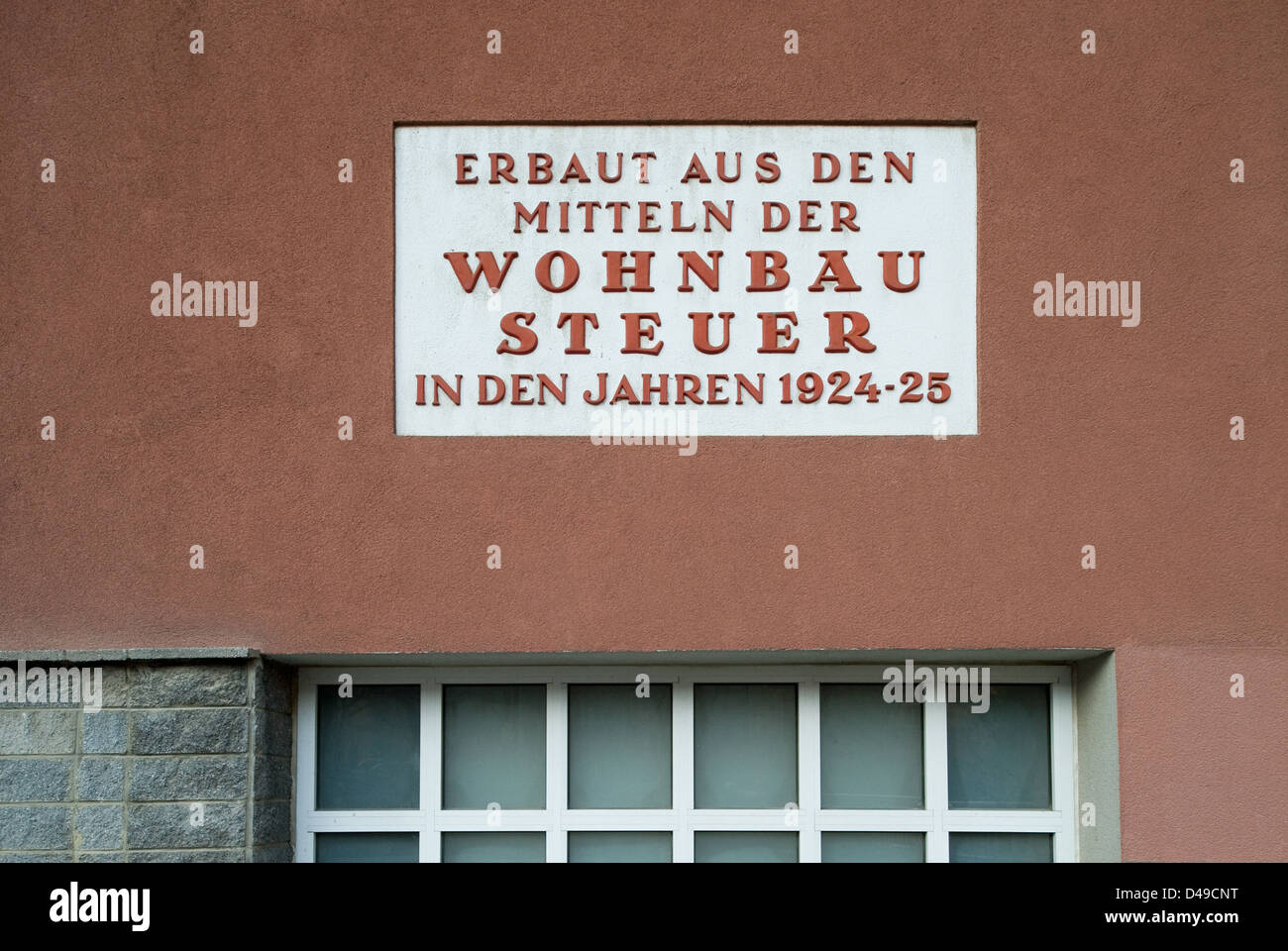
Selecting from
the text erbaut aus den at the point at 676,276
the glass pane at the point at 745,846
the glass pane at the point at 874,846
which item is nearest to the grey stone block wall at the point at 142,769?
the text erbaut aus den at the point at 676,276

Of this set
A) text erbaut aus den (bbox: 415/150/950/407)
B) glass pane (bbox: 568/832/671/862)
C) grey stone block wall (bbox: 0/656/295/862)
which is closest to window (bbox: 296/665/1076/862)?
glass pane (bbox: 568/832/671/862)

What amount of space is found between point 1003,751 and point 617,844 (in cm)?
178

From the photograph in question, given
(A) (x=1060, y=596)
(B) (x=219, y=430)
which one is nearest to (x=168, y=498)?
(B) (x=219, y=430)

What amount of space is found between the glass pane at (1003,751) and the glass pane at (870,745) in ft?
0.57

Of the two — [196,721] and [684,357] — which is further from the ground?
[684,357]

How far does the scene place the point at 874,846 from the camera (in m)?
6.13

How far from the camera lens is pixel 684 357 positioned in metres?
5.96

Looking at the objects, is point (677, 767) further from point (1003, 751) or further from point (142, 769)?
point (142, 769)

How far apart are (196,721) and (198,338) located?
1.62 m

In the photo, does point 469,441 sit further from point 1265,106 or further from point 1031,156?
point 1265,106

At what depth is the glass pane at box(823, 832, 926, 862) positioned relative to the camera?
611 centimetres

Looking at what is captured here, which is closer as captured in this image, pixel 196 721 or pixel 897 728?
pixel 196 721

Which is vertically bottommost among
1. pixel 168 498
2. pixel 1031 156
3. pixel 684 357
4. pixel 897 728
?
pixel 897 728

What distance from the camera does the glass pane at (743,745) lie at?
6.15 m
